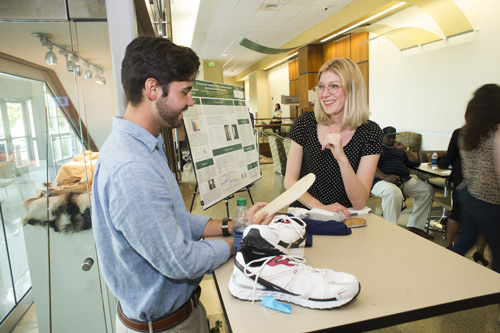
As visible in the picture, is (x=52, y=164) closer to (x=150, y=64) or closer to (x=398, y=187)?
(x=150, y=64)

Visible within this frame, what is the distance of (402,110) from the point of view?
6445 millimetres

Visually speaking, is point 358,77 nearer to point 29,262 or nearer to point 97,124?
point 97,124

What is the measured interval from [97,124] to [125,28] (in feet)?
1.66

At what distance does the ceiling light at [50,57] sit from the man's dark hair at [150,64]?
0.63 meters

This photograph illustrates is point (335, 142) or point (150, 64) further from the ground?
point (150, 64)

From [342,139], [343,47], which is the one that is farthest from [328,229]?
[343,47]

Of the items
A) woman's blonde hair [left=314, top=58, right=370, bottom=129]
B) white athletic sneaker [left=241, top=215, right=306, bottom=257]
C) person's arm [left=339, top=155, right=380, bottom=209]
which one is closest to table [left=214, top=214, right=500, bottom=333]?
white athletic sneaker [left=241, top=215, right=306, bottom=257]

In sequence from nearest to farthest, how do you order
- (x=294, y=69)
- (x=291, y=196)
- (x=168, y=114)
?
1. (x=168, y=114)
2. (x=291, y=196)
3. (x=294, y=69)

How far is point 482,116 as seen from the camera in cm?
210

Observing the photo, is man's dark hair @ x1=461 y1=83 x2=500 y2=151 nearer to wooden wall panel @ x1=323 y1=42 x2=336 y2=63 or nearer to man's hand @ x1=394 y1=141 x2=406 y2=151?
man's hand @ x1=394 y1=141 x2=406 y2=151

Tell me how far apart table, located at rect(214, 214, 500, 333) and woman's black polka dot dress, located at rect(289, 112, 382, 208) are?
17.6 inches

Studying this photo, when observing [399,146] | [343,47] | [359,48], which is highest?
[343,47]

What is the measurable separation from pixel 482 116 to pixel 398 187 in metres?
1.67

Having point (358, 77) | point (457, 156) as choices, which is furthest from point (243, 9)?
point (358, 77)
